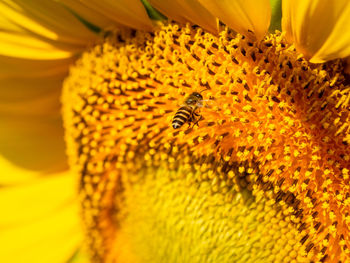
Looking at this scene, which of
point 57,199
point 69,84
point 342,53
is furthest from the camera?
point 57,199

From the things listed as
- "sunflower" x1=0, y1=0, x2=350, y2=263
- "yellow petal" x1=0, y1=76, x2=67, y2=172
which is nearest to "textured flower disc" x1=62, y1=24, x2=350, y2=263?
"sunflower" x1=0, y1=0, x2=350, y2=263

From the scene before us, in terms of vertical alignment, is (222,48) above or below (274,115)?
above

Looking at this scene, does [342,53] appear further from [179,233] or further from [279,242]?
[179,233]

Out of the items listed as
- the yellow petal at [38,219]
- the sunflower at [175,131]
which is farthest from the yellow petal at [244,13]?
the yellow petal at [38,219]

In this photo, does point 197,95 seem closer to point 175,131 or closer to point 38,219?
point 175,131

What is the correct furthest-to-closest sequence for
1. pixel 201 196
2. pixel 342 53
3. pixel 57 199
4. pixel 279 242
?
pixel 57 199 < pixel 201 196 < pixel 279 242 < pixel 342 53

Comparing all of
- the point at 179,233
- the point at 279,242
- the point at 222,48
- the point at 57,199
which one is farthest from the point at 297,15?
the point at 57,199

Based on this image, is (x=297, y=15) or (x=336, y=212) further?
(x=336, y=212)
